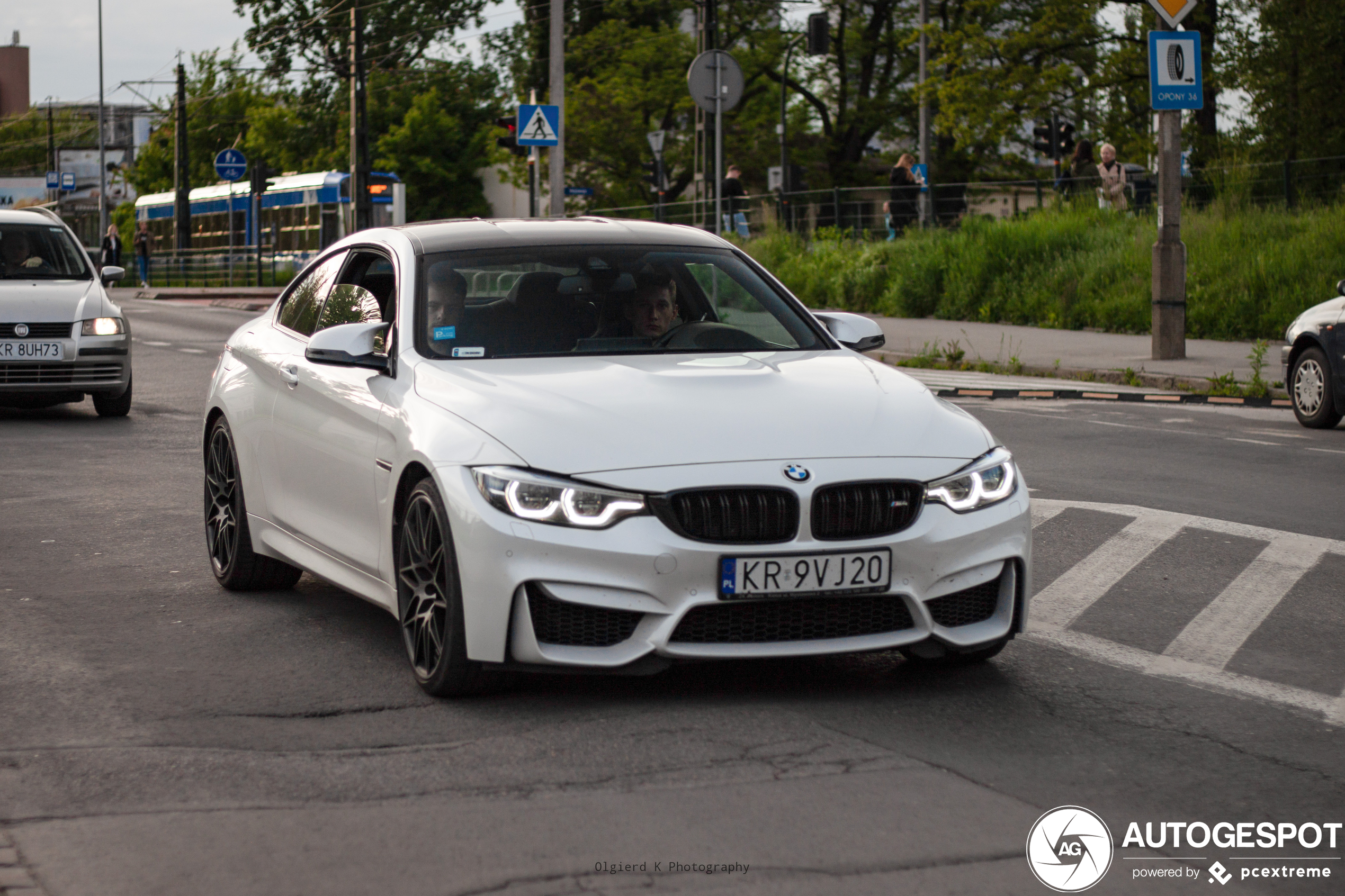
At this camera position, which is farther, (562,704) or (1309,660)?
(1309,660)

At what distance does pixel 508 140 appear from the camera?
88.7 feet

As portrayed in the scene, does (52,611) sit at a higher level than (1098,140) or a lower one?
lower

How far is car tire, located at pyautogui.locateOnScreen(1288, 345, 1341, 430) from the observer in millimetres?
12945

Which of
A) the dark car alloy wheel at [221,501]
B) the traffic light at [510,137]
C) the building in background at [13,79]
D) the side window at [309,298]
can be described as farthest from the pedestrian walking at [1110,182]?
the building in background at [13,79]

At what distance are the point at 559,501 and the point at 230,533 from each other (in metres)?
2.74

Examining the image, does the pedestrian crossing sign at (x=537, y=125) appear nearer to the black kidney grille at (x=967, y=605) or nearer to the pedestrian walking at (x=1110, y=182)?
the pedestrian walking at (x=1110, y=182)

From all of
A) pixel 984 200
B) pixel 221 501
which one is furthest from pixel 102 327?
pixel 984 200

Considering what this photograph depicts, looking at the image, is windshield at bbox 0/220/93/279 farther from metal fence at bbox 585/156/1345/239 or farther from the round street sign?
metal fence at bbox 585/156/1345/239

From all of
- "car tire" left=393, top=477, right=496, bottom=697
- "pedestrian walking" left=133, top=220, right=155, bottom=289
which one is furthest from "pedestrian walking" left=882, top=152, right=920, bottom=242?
"pedestrian walking" left=133, top=220, right=155, bottom=289

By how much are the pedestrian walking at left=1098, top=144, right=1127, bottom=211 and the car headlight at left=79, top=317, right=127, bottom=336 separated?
52.3ft

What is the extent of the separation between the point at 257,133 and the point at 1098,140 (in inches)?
1615

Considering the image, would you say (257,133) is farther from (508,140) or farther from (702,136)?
(508,140)

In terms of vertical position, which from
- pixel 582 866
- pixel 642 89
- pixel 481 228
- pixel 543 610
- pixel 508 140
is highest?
pixel 642 89

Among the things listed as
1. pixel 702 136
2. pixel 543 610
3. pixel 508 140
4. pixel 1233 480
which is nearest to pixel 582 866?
pixel 543 610
